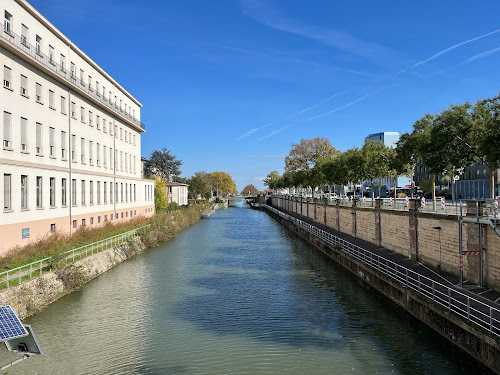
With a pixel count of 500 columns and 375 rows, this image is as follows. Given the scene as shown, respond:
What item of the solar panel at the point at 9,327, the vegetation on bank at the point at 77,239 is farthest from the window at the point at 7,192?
the solar panel at the point at 9,327

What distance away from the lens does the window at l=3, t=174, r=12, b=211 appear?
23.8 metres

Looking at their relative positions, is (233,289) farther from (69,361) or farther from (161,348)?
(69,361)

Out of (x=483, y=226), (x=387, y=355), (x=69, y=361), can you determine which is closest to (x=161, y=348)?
(x=69, y=361)

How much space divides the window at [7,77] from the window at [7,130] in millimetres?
1724

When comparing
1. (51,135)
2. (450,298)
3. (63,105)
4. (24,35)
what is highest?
(24,35)

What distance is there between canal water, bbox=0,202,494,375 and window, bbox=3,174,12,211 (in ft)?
22.1

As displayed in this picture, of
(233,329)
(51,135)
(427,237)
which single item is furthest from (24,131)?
(427,237)

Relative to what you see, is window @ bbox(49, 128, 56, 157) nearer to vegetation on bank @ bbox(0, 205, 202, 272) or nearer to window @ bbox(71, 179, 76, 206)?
window @ bbox(71, 179, 76, 206)

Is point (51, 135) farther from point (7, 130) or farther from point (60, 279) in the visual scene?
point (60, 279)

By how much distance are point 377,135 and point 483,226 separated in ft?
422

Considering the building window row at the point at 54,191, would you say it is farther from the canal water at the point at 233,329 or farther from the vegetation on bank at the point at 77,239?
the canal water at the point at 233,329

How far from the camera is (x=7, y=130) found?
982 inches

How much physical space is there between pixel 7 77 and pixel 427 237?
2672 centimetres

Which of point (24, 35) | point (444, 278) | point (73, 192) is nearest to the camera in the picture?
point (444, 278)
